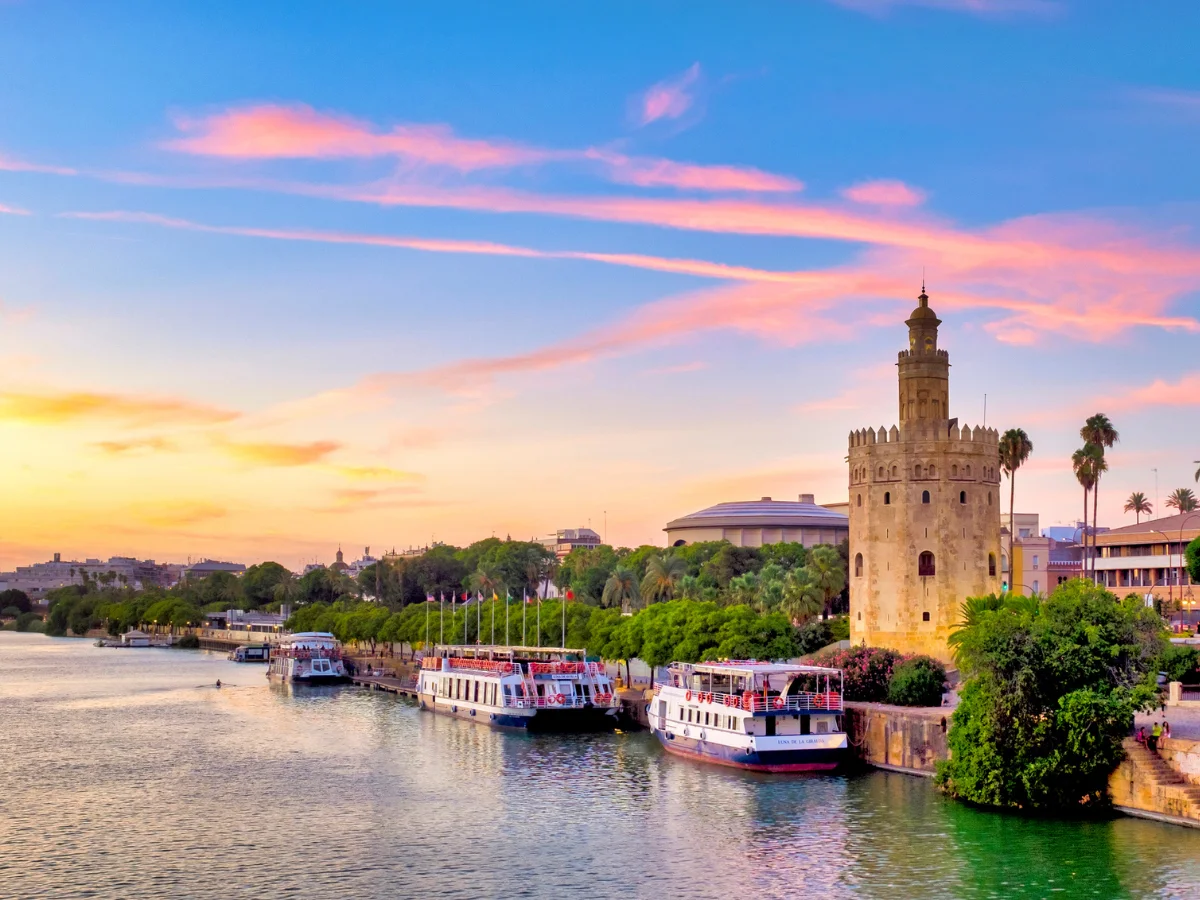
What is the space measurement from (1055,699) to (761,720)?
559 inches

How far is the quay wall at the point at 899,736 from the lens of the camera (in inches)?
2132

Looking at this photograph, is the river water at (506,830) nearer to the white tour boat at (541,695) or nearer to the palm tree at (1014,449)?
the white tour boat at (541,695)

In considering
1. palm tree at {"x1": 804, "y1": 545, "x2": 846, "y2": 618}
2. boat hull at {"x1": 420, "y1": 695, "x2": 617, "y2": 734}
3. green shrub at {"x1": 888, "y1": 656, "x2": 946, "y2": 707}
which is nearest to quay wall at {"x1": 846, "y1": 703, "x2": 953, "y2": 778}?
green shrub at {"x1": 888, "y1": 656, "x2": 946, "y2": 707}

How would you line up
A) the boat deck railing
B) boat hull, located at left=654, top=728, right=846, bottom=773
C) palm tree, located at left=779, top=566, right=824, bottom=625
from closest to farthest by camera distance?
boat hull, located at left=654, top=728, right=846, bottom=773, the boat deck railing, palm tree, located at left=779, top=566, right=824, bottom=625

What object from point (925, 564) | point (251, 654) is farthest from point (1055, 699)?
point (251, 654)

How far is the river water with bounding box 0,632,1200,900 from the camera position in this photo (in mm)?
38062

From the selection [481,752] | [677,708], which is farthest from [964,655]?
[481,752]

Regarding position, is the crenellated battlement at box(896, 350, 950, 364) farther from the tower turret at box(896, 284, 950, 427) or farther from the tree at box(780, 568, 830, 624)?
the tree at box(780, 568, 830, 624)

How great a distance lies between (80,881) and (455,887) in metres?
11.1

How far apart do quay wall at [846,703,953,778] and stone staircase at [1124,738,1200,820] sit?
920 centimetres

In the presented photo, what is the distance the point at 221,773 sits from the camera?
60.9m

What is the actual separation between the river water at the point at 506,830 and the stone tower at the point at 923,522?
1758 cm

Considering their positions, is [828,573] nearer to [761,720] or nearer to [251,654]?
[761,720]

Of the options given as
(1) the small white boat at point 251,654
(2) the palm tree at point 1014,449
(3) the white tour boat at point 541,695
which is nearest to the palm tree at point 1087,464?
(2) the palm tree at point 1014,449
